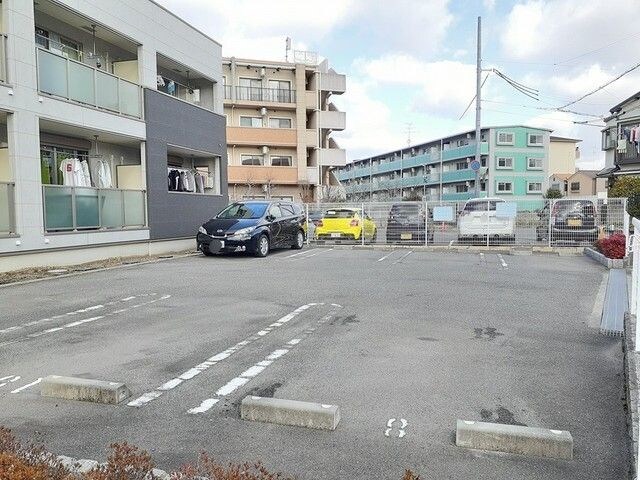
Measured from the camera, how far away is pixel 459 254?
58.9 ft

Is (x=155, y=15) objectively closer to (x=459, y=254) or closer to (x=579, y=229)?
(x=459, y=254)

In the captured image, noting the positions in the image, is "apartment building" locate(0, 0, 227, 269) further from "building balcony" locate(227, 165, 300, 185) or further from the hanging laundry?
"building balcony" locate(227, 165, 300, 185)

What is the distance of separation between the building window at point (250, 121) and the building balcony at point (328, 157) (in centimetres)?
491

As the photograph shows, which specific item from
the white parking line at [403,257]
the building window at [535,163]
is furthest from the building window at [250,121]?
the building window at [535,163]

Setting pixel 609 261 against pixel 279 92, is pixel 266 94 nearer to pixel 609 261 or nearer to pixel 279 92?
pixel 279 92

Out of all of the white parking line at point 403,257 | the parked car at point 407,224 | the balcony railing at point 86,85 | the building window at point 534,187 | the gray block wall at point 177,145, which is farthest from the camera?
the building window at point 534,187

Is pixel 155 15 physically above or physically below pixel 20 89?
above

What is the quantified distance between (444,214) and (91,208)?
12303 millimetres

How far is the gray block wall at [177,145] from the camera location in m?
15.9

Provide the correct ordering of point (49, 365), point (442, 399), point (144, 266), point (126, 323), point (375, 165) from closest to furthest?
1. point (442, 399)
2. point (49, 365)
3. point (126, 323)
4. point (144, 266)
5. point (375, 165)

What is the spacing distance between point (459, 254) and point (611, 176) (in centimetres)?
2616

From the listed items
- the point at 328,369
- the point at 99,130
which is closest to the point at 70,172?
the point at 99,130

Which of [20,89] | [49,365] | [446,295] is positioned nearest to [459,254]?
[446,295]

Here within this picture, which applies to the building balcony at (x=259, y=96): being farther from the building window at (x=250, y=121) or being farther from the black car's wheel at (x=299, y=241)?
the black car's wheel at (x=299, y=241)
